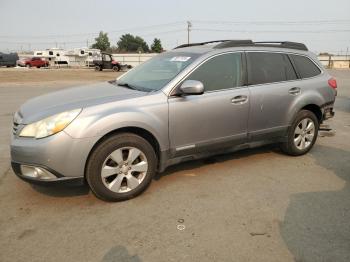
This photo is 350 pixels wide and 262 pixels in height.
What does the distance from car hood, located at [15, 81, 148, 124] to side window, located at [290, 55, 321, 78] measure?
8.54 feet

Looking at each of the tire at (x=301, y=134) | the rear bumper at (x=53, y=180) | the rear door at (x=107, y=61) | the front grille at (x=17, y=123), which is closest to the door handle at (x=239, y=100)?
the tire at (x=301, y=134)

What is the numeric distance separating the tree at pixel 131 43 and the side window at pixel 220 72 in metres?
117

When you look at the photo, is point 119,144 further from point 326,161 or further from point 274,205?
point 326,161

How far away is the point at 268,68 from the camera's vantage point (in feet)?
14.9

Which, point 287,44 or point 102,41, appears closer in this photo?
point 287,44

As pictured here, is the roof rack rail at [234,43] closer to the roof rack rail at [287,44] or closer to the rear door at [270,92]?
the rear door at [270,92]

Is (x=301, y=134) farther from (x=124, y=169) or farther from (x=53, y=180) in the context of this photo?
(x=53, y=180)

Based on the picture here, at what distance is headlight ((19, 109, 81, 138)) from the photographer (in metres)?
3.15

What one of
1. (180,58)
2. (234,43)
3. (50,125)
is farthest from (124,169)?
(234,43)

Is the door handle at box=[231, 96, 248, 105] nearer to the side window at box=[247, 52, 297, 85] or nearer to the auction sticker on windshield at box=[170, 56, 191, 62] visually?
the side window at box=[247, 52, 297, 85]

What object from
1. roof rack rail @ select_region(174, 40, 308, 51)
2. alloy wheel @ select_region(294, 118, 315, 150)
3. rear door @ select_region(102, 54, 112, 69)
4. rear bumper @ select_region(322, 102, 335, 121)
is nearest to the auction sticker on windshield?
roof rack rail @ select_region(174, 40, 308, 51)

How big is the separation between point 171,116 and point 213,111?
0.59 meters

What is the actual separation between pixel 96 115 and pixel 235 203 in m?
1.75

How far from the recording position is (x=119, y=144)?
11.0ft
